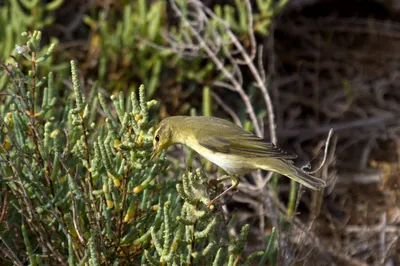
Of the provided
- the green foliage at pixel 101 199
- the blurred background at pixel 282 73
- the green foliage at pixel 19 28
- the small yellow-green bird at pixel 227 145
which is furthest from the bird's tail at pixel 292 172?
the green foliage at pixel 19 28

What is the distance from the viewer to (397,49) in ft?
21.2

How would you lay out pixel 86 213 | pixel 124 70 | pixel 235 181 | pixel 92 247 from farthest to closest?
pixel 124 70 → pixel 235 181 → pixel 86 213 → pixel 92 247

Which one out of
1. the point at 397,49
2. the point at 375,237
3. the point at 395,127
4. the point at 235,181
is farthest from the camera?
the point at 397,49

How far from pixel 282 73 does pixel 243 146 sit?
3.32 m

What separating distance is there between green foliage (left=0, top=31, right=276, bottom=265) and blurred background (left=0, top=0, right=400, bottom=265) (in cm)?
140

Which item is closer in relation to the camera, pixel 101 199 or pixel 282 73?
pixel 101 199

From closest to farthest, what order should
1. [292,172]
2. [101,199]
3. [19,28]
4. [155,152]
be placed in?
[101,199], [155,152], [292,172], [19,28]

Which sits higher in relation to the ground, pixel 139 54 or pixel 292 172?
pixel 139 54

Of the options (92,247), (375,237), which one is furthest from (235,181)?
(375,237)

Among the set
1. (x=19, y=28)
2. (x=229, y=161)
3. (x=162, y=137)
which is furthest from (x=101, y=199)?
(x=19, y=28)

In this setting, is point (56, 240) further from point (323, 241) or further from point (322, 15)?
point (322, 15)

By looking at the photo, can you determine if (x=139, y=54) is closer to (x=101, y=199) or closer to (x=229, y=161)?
(x=229, y=161)

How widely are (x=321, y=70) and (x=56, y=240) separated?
426 centimetres

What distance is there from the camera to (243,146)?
319 centimetres
